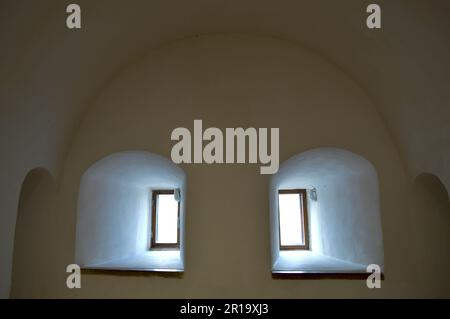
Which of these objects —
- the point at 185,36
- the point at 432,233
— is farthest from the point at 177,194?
the point at 432,233

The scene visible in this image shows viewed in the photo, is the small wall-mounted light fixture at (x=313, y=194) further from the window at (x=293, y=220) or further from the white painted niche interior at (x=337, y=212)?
the window at (x=293, y=220)

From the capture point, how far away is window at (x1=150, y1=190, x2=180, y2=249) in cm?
371

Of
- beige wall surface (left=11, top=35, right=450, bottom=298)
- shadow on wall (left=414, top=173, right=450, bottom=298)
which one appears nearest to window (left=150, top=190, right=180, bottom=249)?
beige wall surface (left=11, top=35, right=450, bottom=298)

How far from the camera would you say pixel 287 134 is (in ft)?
8.99

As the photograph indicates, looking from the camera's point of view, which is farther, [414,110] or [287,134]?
[287,134]

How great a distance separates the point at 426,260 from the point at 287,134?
1484 millimetres

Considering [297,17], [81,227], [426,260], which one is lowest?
[426,260]

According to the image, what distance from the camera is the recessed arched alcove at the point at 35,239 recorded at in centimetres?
267

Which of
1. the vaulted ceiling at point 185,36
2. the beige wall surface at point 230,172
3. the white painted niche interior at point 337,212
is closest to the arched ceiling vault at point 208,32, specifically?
the vaulted ceiling at point 185,36

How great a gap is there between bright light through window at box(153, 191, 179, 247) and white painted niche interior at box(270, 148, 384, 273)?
129cm

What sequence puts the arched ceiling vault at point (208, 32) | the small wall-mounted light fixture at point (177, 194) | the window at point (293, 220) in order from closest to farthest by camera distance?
the arched ceiling vault at point (208, 32) < the small wall-mounted light fixture at point (177, 194) < the window at point (293, 220)

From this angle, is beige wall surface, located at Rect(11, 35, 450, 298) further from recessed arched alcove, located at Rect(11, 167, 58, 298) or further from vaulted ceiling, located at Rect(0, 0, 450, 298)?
vaulted ceiling, located at Rect(0, 0, 450, 298)
